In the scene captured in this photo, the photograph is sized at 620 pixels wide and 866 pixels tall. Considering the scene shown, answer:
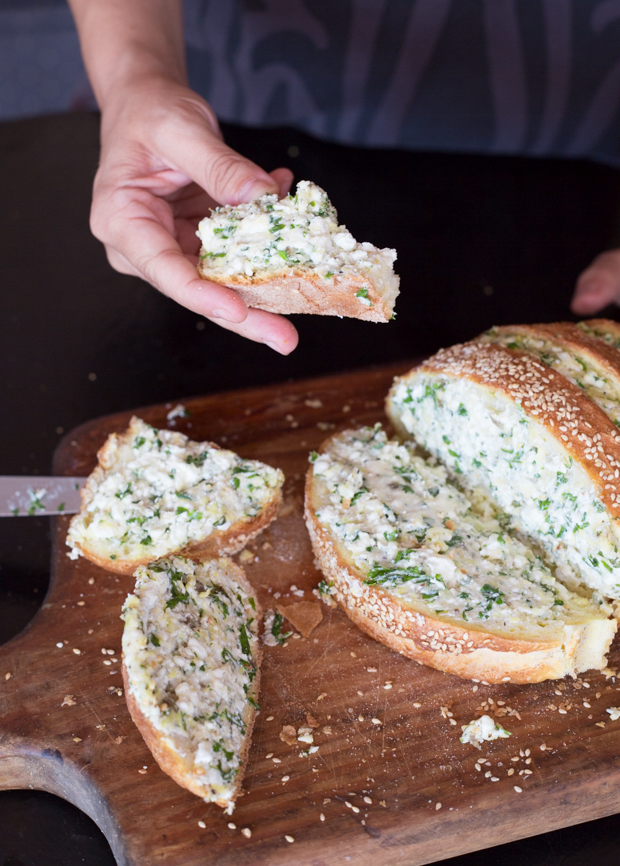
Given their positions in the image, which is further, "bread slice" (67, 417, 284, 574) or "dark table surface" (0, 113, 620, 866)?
"dark table surface" (0, 113, 620, 866)

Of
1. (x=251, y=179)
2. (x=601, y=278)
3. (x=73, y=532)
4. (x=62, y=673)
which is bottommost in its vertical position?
(x=62, y=673)

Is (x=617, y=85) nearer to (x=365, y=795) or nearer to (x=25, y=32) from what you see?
(x=25, y=32)

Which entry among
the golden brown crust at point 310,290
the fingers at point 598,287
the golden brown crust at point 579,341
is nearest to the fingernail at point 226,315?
the golden brown crust at point 310,290

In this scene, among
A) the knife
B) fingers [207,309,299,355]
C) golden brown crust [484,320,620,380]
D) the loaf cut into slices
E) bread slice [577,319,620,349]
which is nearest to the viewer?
the loaf cut into slices

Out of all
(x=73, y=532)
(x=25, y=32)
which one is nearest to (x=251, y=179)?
(x=73, y=532)

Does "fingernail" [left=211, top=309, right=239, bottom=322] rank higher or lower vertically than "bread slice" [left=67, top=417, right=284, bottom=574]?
higher

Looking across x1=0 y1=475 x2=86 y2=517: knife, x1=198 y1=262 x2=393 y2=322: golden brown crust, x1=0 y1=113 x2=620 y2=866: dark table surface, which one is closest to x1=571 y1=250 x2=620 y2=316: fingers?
x1=0 y1=113 x2=620 y2=866: dark table surface

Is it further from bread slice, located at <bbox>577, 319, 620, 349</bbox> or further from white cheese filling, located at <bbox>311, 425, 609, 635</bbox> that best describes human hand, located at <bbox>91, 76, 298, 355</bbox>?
bread slice, located at <bbox>577, 319, 620, 349</bbox>
